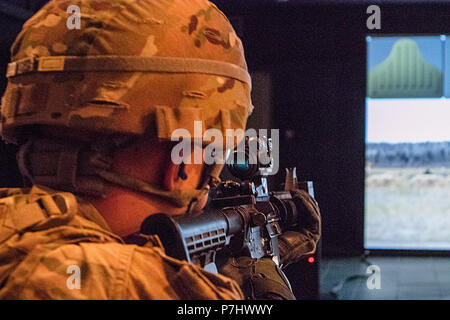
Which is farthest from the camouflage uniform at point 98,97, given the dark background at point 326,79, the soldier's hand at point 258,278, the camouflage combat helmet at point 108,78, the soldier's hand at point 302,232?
the dark background at point 326,79

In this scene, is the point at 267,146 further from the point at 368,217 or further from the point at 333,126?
the point at 368,217

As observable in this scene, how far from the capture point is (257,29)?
520cm

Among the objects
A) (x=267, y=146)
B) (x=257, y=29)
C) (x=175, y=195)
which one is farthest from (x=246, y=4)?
(x=175, y=195)

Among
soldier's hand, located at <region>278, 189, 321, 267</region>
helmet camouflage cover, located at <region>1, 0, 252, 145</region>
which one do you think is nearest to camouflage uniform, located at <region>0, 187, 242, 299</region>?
helmet camouflage cover, located at <region>1, 0, 252, 145</region>

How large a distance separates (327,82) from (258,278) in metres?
4.58

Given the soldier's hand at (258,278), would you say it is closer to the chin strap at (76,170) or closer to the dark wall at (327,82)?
the chin strap at (76,170)

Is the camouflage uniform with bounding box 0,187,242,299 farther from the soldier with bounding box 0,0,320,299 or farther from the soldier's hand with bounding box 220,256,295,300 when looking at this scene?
the soldier's hand with bounding box 220,256,295,300

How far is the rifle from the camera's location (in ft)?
2.41

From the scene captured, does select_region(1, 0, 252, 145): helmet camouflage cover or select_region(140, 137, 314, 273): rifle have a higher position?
select_region(1, 0, 252, 145): helmet camouflage cover

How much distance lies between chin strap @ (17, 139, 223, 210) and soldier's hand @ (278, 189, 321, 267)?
3.03 feet

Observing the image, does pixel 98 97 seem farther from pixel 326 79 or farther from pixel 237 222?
pixel 326 79

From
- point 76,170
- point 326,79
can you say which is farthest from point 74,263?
point 326,79
